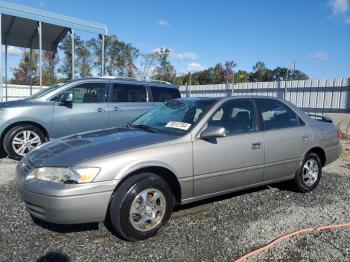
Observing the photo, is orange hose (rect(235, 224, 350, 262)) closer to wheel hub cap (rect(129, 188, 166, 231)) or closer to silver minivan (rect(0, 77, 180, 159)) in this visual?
wheel hub cap (rect(129, 188, 166, 231))

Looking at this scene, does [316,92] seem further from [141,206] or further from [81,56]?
[81,56]

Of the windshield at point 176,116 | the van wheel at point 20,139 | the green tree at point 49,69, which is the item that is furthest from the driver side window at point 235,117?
the green tree at point 49,69

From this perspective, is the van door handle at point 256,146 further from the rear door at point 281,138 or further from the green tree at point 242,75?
the green tree at point 242,75

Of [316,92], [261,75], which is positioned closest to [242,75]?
[261,75]

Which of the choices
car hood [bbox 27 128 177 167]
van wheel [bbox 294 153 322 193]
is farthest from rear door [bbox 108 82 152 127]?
van wheel [bbox 294 153 322 193]

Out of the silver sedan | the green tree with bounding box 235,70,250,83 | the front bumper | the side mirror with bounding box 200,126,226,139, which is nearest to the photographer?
the front bumper

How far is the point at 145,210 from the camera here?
Result: 3805 millimetres

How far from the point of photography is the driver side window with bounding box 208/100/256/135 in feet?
15.3

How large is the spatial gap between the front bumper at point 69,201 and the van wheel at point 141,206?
118 millimetres

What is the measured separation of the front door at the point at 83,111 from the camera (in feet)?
25.5

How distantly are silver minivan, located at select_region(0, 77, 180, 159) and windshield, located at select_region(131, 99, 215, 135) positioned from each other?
3.11 metres

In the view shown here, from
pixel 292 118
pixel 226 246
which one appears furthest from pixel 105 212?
pixel 292 118

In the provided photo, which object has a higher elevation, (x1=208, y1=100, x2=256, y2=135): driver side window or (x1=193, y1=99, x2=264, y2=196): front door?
(x1=208, y1=100, x2=256, y2=135): driver side window

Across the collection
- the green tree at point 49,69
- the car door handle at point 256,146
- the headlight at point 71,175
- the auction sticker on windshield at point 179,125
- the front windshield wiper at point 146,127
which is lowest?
the headlight at point 71,175
